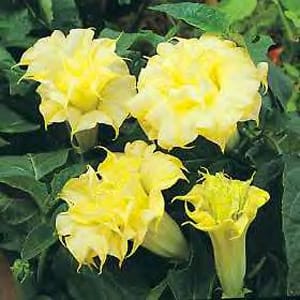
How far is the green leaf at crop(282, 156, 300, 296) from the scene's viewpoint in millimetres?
630

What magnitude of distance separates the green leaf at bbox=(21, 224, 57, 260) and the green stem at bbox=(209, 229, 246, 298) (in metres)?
0.13

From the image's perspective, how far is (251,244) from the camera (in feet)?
2.31

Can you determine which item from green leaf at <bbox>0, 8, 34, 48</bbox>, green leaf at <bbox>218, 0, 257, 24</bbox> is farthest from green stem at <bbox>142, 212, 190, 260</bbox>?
green leaf at <bbox>218, 0, 257, 24</bbox>

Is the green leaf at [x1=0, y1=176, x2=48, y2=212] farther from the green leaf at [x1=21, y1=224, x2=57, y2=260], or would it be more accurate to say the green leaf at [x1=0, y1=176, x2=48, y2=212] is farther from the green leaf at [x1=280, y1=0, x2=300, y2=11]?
the green leaf at [x1=280, y1=0, x2=300, y2=11]

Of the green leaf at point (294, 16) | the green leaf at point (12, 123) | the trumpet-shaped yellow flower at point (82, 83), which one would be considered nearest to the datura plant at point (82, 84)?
the trumpet-shaped yellow flower at point (82, 83)

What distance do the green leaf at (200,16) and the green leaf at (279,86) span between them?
0.24 feet

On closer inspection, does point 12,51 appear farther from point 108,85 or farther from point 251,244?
point 251,244

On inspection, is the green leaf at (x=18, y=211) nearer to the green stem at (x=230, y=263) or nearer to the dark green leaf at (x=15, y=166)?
the dark green leaf at (x=15, y=166)

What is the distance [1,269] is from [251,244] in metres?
0.20

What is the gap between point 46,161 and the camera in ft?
2.37

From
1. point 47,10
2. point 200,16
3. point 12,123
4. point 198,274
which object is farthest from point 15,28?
point 198,274

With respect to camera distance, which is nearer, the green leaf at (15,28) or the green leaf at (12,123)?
the green leaf at (12,123)

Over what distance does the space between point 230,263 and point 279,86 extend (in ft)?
0.63

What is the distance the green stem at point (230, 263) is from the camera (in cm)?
64
